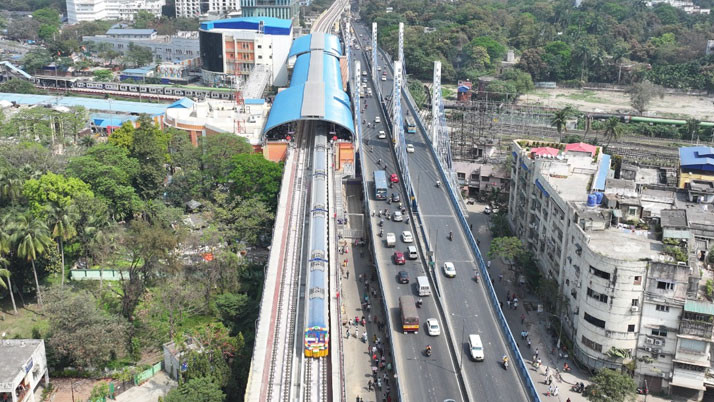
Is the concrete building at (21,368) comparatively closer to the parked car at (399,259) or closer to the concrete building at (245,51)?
the parked car at (399,259)

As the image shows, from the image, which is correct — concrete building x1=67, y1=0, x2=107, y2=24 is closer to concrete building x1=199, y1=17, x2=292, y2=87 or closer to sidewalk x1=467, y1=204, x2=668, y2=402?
concrete building x1=199, y1=17, x2=292, y2=87

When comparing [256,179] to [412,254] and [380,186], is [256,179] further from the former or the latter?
[412,254]

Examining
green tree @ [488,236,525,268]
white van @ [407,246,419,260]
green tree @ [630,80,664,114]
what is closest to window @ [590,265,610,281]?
green tree @ [488,236,525,268]

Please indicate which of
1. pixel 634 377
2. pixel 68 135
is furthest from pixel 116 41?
pixel 634 377

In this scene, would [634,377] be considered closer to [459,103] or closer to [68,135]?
[68,135]

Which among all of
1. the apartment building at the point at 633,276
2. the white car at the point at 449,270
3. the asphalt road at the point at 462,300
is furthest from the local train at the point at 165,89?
the apartment building at the point at 633,276

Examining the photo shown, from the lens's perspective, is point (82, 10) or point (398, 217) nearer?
point (398, 217)

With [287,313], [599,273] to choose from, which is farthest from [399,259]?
[599,273]
